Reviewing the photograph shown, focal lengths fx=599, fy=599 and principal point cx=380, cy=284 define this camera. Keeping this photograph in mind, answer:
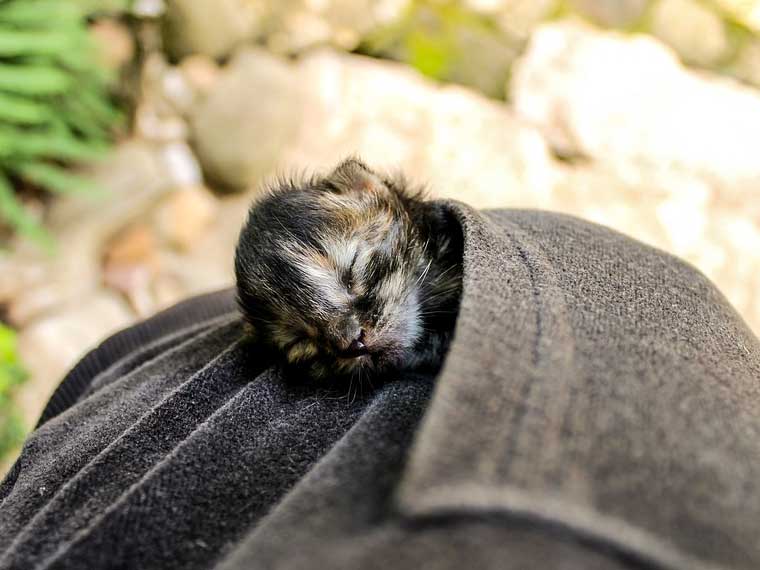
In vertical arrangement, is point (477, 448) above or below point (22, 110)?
above

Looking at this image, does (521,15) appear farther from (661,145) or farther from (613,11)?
(661,145)

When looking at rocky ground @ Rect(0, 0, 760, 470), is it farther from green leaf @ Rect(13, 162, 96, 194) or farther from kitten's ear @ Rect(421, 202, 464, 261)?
kitten's ear @ Rect(421, 202, 464, 261)

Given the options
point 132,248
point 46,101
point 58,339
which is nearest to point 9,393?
point 58,339

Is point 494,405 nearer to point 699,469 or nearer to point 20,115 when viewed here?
point 699,469

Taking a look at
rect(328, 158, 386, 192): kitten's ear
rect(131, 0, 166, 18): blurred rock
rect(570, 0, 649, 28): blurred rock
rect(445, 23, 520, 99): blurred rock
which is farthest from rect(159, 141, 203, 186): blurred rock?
rect(570, 0, 649, 28): blurred rock

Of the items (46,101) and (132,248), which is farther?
(132,248)

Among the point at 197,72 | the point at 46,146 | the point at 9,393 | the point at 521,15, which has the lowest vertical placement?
the point at 9,393

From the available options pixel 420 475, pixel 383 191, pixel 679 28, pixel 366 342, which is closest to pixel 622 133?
pixel 679 28
